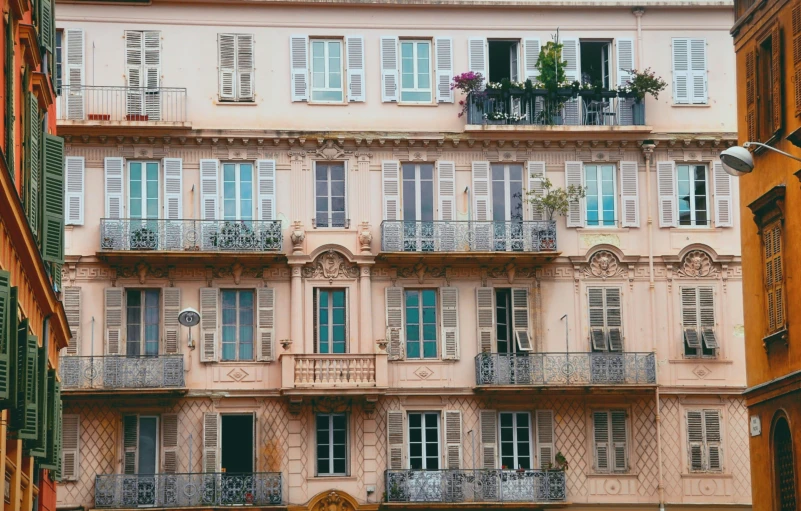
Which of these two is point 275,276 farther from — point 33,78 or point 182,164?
point 33,78

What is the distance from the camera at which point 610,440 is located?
142 ft

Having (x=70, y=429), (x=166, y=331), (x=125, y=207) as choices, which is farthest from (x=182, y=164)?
(x=70, y=429)

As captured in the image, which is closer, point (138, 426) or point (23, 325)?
point (23, 325)

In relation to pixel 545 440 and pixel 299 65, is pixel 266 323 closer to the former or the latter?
pixel 299 65

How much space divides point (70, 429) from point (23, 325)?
20736 millimetres

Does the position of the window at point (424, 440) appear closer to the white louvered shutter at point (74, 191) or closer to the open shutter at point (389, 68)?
the open shutter at point (389, 68)

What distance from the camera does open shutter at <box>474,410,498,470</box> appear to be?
43.4 m

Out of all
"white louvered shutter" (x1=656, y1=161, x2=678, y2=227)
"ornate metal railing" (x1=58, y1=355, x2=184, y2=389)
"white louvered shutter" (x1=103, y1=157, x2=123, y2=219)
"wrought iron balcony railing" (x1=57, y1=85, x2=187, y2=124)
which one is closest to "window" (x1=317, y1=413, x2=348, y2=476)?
"ornate metal railing" (x1=58, y1=355, x2=184, y2=389)

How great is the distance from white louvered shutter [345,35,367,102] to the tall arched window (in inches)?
727

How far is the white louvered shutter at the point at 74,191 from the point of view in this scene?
43.1m

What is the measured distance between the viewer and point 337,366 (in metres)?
42.6

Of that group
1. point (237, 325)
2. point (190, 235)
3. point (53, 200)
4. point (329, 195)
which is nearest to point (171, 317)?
point (237, 325)

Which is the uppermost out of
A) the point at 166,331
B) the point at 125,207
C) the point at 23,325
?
the point at 125,207

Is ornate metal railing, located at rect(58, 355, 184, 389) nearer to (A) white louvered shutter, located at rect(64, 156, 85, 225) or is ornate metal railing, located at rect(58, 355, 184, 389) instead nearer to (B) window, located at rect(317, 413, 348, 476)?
(A) white louvered shutter, located at rect(64, 156, 85, 225)
